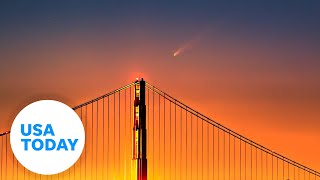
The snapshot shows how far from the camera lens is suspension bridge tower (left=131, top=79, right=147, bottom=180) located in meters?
42.5

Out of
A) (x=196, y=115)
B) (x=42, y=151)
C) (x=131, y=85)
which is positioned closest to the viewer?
(x=42, y=151)

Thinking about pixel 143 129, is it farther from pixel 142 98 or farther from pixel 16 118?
pixel 16 118

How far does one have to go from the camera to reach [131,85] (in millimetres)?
47312

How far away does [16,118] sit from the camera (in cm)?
4000

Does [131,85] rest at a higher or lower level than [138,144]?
higher

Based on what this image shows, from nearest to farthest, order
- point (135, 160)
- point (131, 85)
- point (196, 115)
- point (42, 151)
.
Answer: point (42, 151)
point (135, 160)
point (131, 85)
point (196, 115)

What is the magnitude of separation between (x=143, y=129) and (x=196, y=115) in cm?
865

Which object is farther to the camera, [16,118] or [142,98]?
[142,98]

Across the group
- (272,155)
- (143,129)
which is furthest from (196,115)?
(143,129)

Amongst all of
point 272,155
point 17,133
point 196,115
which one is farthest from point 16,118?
point 272,155

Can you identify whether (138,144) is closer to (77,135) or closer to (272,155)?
(77,135)

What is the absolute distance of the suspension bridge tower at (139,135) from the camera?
42.5 metres

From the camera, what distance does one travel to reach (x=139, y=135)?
44.4m

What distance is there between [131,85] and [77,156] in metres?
8.31
